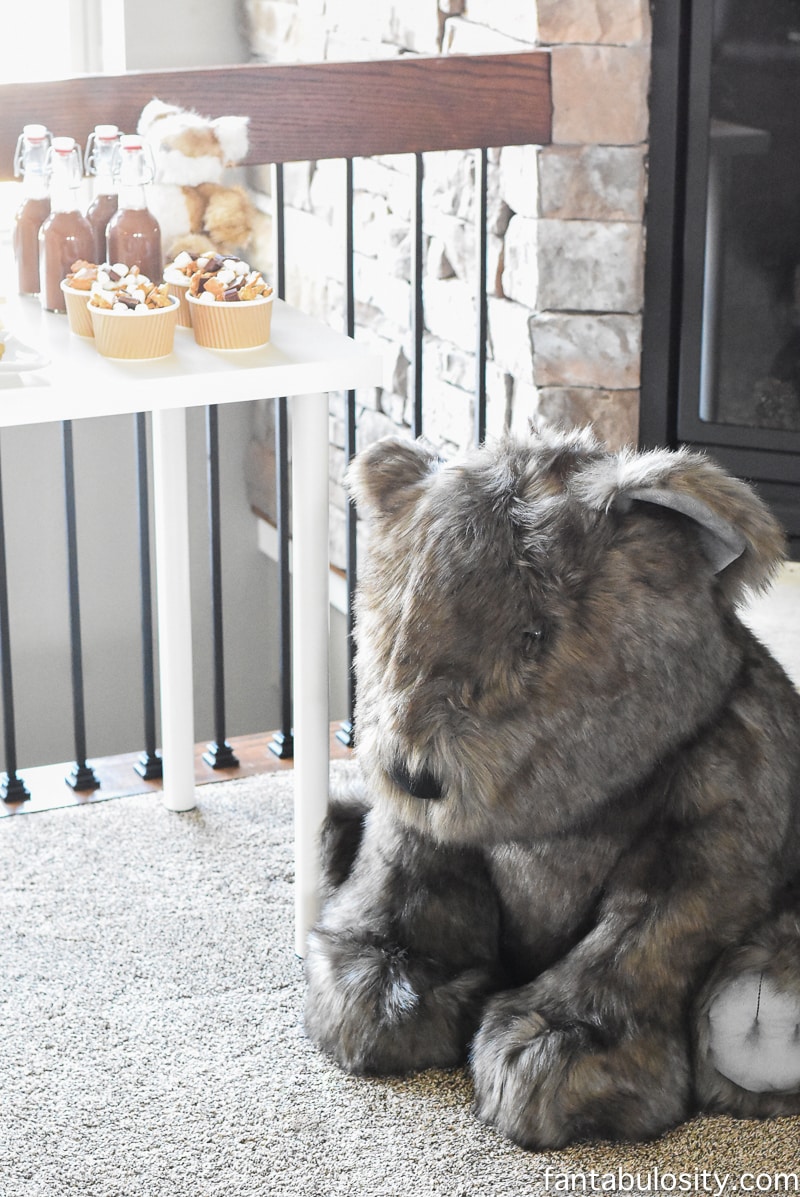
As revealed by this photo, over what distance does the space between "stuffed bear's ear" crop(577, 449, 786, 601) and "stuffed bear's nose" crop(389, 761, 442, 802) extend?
0.29m

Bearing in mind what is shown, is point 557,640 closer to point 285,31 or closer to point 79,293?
point 79,293

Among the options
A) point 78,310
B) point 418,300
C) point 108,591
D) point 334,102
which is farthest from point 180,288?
point 108,591

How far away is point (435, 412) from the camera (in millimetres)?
2916

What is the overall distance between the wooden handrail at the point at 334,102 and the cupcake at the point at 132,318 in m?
0.35

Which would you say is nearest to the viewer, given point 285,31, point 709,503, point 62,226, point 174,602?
point 709,503

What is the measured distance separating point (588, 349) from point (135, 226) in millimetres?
923

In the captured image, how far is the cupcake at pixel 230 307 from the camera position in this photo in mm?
1539

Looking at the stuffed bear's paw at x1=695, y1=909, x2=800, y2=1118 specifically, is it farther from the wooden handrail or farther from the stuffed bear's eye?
the wooden handrail

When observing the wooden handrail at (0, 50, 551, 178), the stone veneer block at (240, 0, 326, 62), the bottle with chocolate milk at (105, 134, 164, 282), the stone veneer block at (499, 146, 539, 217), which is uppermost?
the stone veneer block at (240, 0, 326, 62)

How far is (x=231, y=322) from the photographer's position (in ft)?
5.06

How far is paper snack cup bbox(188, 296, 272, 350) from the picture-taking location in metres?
1.54

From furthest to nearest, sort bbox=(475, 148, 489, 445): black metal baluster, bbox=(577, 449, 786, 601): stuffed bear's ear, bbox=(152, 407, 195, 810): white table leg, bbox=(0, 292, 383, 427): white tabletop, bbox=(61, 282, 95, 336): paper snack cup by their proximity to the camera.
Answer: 1. bbox=(475, 148, 489, 445): black metal baluster
2. bbox=(152, 407, 195, 810): white table leg
3. bbox=(61, 282, 95, 336): paper snack cup
4. bbox=(0, 292, 383, 427): white tabletop
5. bbox=(577, 449, 786, 601): stuffed bear's ear

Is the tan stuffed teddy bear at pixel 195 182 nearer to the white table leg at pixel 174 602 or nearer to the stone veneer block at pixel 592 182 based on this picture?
the white table leg at pixel 174 602

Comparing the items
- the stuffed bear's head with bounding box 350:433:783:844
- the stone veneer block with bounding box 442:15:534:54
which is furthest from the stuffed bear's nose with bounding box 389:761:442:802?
the stone veneer block with bounding box 442:15:534:54
